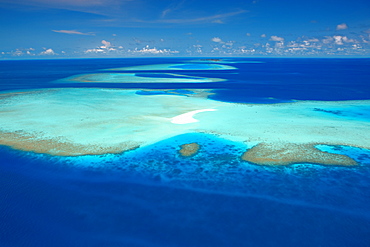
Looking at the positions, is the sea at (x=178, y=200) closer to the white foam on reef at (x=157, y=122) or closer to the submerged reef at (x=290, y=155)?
the submerged reef at (x=290, y=155)

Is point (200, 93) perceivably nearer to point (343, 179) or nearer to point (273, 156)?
point (273, 156)

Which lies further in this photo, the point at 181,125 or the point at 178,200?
the point at 181,125

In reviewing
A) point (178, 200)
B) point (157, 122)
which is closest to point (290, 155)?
point (178, 200)

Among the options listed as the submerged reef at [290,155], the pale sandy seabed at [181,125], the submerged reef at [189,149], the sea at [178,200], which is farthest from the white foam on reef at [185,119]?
the submerged reef at [290,155]

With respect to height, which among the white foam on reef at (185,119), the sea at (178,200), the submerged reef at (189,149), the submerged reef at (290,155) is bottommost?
the sea at (178,200)

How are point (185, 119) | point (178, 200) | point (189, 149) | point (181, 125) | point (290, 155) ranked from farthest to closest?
point (185, 119), point (181, 125), point (189, 149), point (290, 155), point (178, 200)

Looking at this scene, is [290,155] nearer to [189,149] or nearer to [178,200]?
[189,149]

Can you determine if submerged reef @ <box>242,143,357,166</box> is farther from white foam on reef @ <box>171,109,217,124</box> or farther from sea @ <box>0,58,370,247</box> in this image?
white foam on reef @ <box>171,109,217,124</box>

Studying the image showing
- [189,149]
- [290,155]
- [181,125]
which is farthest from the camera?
[181,125]
